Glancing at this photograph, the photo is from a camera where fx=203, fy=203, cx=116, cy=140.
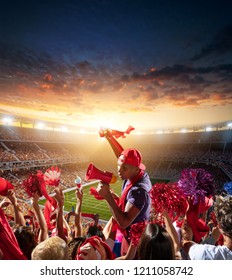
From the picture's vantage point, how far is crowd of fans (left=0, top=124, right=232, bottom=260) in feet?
4.71

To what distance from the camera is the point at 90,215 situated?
3.66 meters

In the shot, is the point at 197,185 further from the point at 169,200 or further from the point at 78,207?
the point at 78,207

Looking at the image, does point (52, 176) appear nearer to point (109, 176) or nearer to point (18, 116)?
point (109, 176)

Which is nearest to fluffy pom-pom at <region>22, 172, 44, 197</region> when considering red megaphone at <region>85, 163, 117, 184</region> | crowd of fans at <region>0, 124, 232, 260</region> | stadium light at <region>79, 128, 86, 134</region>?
crowd of fans at <region>0, 124, 232, 260</region>

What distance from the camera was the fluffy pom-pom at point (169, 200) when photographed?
1738mm

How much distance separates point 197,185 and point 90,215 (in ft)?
7.84

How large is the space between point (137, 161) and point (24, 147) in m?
27.8

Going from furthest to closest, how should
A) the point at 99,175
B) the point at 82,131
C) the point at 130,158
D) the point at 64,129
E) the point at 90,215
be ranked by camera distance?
1. the point at 82,131
2. the point at 64,129
3. the point at 90,215
4. the point at 130,158
5. the point at 99,175

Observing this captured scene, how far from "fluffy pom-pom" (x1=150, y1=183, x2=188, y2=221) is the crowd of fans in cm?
5

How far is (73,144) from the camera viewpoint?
121 ft

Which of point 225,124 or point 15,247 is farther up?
point 225,124

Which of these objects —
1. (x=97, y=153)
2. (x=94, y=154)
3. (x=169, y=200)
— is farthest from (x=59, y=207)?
(x=97, y=153)

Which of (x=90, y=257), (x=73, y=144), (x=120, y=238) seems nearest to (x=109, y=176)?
(x=90, y=257)

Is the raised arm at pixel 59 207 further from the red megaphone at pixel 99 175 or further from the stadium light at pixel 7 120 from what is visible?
the stadium light at pixel 7 120
